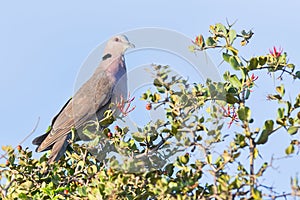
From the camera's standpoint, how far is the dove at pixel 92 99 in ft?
19.6

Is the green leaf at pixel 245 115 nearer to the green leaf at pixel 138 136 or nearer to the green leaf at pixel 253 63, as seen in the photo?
the green leaf at pixel 253 63

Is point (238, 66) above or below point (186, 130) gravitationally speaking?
above

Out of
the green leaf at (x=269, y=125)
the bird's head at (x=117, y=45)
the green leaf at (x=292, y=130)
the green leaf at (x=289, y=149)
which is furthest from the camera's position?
the bird's head at (x=117, y=45)

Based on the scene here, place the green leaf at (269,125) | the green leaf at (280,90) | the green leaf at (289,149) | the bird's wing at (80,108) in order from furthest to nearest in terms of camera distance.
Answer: the bird's wing at (80,108)
the green leaf at (280,90)
the green leaf at (269,125)
the green leaf at (289,149)

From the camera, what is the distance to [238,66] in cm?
363

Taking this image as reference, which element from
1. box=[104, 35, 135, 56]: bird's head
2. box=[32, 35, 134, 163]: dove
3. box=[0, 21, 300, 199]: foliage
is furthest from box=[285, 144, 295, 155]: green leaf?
box=[104, 35, 135, 56]: bird's head

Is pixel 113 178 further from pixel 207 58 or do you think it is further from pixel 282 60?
pixel 282 60

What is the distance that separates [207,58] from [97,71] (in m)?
2.63

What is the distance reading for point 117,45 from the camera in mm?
6449

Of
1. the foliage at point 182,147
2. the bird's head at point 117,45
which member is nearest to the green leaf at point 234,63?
the foliage at point 182,147

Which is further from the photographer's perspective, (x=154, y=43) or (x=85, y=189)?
(x=154, y=43)

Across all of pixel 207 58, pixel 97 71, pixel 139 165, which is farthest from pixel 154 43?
pixel 97 71

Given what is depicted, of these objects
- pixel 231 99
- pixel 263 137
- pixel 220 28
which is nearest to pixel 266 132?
pixel 263 137

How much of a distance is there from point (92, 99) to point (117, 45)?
2.05 ft
